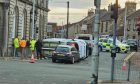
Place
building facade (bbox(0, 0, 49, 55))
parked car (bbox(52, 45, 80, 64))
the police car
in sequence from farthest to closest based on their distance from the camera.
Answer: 1. the police car
2. building facade (bbox(0, 0, 49, 55))
3. parked car (bbox(52, 45, 80, 64))

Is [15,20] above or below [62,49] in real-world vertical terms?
above

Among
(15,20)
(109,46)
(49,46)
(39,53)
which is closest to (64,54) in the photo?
(49,46)

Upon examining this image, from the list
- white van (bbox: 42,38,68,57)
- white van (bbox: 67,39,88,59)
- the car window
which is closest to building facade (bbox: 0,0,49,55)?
white van (bbox: 42,38,68,57)

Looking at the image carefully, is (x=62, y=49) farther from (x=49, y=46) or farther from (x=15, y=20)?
(x=15, y=20)

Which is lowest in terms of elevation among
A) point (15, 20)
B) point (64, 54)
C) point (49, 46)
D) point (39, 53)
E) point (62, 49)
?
point (39, 53)

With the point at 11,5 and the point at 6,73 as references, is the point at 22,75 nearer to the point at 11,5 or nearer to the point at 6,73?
the point at 6,73

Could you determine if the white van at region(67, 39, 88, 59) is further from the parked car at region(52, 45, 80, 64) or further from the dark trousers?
the parked car at region(52, 45, 80, 64)

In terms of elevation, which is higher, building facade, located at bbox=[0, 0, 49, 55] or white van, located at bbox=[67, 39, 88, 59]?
building facade, located at bbox=[0, 0, 49, 55]

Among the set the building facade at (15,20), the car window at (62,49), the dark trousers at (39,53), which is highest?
the building facade at (15,20)

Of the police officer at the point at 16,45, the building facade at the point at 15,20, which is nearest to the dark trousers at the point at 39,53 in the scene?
the police officer at the point at 16,45

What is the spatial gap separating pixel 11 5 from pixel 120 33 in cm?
5413

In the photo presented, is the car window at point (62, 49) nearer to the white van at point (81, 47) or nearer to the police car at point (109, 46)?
the white van at point (81, 47)

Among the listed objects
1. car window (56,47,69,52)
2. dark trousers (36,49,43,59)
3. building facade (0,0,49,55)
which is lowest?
dark trousers (36,49,43,59)

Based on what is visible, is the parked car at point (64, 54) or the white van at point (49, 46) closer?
the parked car at point (64, 54)
